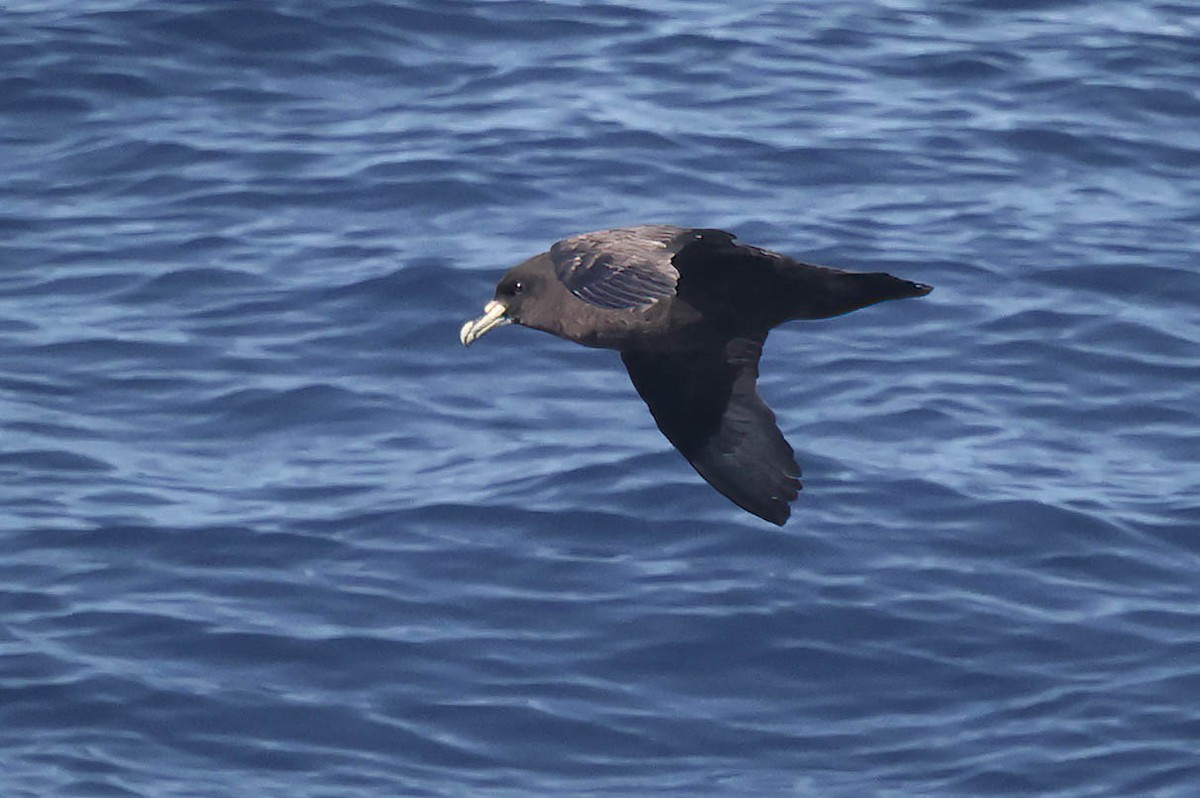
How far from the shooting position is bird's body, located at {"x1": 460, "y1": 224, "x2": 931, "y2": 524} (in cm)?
601

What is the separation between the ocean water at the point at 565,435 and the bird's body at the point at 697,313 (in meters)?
2.03

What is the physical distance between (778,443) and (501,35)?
7785 mm

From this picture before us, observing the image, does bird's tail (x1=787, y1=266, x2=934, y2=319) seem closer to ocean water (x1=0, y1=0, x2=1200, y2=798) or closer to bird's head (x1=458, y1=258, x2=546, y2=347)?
bird's head (x1=458, y1=258, x2=546, y2=347)

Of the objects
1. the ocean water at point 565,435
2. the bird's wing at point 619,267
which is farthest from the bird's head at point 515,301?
the ocean water at point 565,435

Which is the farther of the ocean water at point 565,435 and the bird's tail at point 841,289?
the ocean water at point 565,435

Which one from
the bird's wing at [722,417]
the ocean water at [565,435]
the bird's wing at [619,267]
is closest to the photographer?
the bird's wing at [619,267]

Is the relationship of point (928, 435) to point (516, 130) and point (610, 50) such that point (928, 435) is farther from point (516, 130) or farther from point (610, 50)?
point (610, 50)

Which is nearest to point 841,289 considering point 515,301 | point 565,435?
point 515,301

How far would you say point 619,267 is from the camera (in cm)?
598

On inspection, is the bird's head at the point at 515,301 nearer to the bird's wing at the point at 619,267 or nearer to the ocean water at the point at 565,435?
the bird's wing at the point at 619,267

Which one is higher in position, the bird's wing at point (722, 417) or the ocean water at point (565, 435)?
the bird's wing at point (722, 417)

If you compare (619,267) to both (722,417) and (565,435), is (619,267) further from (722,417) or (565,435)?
(565,435)

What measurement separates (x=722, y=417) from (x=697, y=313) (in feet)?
1.50

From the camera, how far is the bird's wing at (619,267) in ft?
19.1
